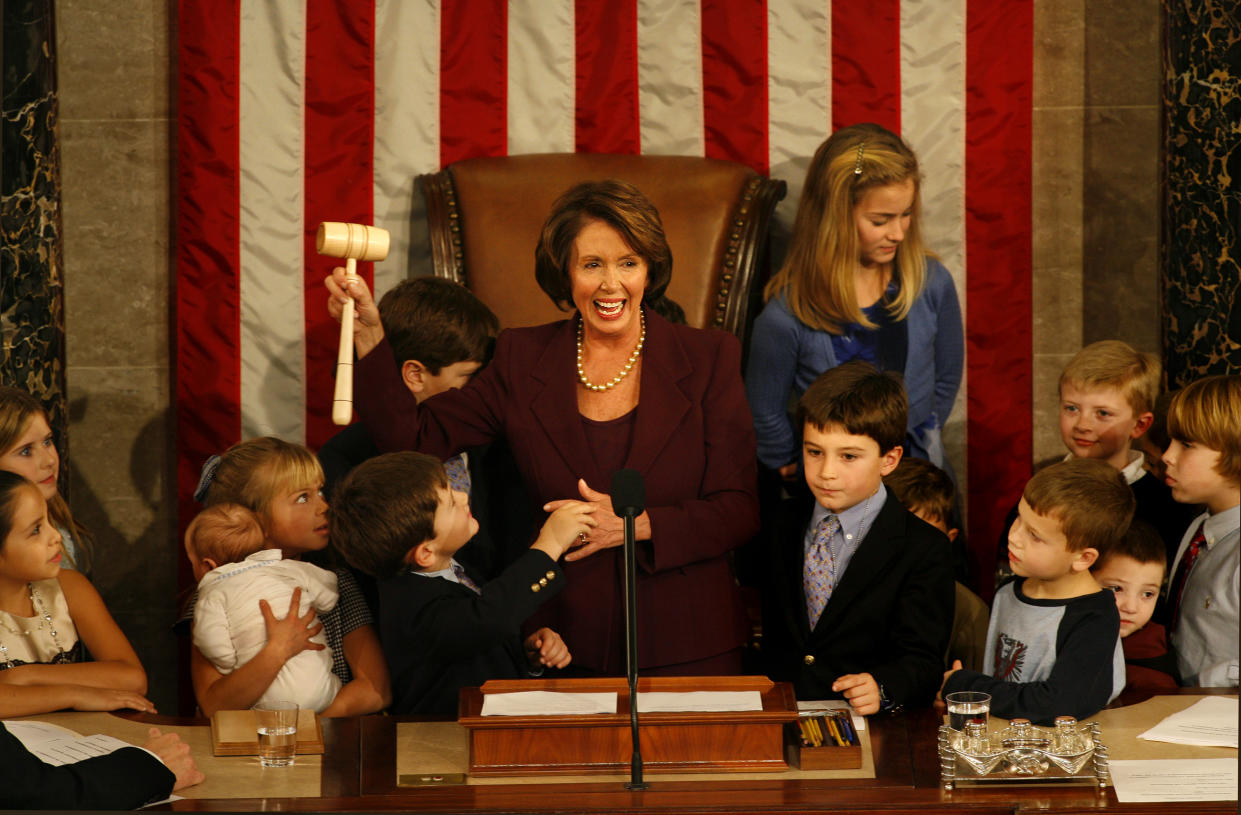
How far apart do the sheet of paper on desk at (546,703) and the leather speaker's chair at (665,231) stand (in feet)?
6.53

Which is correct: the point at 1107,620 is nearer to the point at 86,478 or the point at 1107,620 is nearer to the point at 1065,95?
the point at 1065,95

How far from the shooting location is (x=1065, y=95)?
5387 millimetres

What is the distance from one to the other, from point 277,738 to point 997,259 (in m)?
3.18

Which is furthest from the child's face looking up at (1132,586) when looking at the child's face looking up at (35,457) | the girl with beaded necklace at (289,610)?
the child's face looking up at (35,457)

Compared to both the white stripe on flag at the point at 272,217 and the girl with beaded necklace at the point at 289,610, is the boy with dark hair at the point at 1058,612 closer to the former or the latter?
the girl with beaded necklace at the point at 289,610

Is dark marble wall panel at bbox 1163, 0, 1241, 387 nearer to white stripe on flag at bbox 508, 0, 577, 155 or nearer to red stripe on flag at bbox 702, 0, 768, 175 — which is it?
red stripe on flag at bbox 702, 0, 768, 175

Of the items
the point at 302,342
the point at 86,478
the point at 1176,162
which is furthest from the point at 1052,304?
the point at 86,478

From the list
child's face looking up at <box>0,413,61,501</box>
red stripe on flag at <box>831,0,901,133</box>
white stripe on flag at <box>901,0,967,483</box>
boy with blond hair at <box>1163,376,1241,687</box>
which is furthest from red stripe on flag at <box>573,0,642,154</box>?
boy with blond hair at <box>1163,376,1241,687</box>

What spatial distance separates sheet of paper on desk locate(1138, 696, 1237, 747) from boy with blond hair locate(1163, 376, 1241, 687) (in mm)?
450

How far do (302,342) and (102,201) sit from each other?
35.7 inches

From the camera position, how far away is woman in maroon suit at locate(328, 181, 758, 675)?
11.6 ft

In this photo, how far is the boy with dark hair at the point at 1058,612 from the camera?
10.5 ft

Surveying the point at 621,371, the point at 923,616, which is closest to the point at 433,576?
the point at 621,371

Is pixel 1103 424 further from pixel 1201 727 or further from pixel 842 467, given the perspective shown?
pixel 1201 727
